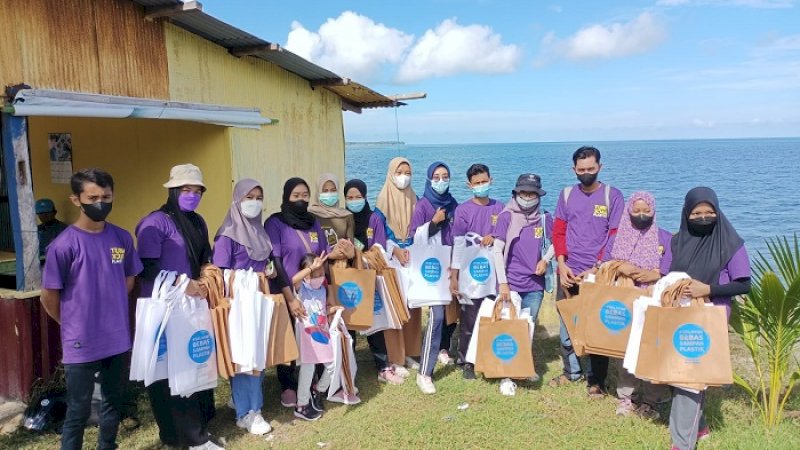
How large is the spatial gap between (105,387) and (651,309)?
10.5ft

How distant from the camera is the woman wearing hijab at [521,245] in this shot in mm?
4336

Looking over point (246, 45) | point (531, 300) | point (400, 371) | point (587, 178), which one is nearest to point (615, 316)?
point (531, 300)

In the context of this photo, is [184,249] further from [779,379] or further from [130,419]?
[779,379]

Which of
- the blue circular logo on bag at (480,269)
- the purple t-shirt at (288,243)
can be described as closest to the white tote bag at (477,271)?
the blue circular logo on bag at (480,269)

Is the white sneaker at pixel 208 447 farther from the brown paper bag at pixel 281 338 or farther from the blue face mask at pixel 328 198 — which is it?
the blue face mask at pixel 328 198

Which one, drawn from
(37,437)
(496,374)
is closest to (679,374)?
(496,374)

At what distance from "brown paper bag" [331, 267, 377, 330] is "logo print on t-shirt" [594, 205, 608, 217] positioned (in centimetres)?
171

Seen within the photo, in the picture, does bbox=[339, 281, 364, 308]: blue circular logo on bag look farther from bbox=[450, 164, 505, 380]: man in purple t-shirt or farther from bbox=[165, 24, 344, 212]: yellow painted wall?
bbox=[165, 24, 344, 212]: yellow painted wall

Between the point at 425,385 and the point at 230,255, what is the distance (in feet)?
6.32

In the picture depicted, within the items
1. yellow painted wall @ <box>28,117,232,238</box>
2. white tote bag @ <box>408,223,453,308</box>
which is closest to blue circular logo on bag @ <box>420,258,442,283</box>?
white tote bag @ <box>408,223,453,308</box>

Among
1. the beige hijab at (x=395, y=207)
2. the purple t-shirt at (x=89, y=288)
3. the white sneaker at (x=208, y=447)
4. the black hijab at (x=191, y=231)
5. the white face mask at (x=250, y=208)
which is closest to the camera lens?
the purple t-shirt at (x=89, y=288)

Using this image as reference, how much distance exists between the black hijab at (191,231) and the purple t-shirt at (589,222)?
8.62 feet

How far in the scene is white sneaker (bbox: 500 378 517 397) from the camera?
14.4 ft

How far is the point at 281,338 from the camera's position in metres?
3.63
